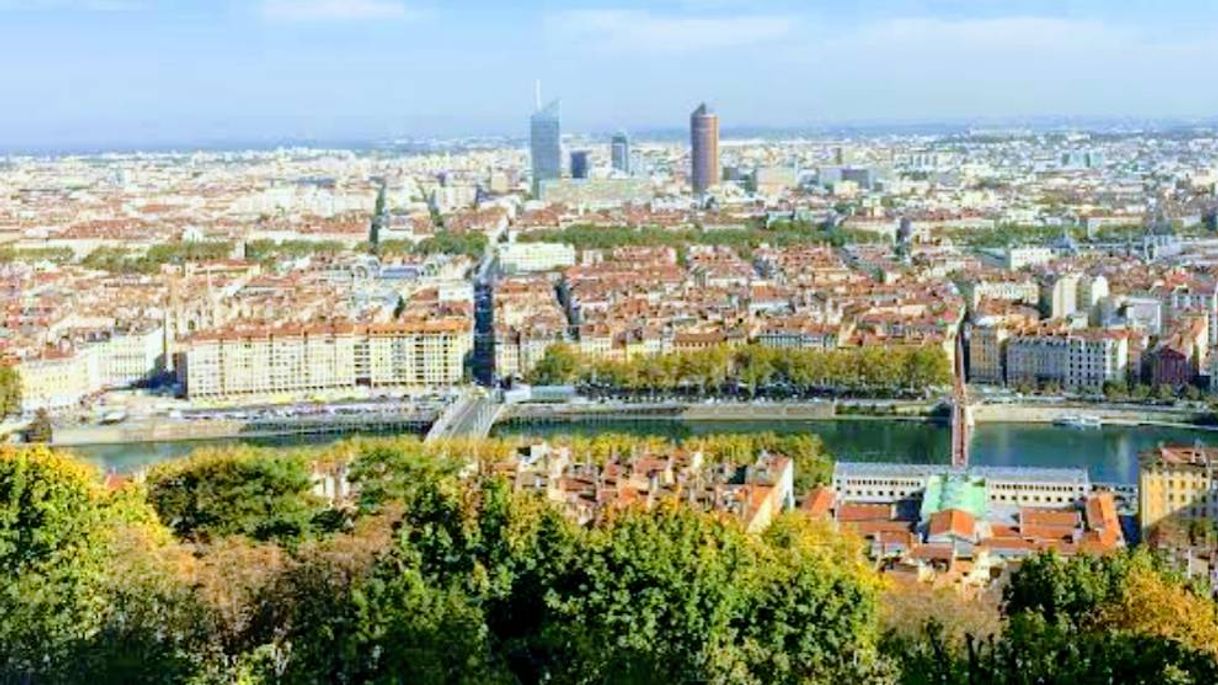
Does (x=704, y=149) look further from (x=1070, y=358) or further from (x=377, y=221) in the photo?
(x=1070, y=358)

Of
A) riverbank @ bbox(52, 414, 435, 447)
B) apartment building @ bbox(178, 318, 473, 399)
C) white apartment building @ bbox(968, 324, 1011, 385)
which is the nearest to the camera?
riverbank @ bbox(52, 414, 435, 447)

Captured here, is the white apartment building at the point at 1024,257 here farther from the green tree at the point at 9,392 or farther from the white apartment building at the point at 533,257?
the green tree at the point at 9,392

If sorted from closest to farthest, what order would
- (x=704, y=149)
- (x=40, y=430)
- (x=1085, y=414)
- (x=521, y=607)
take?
(x=521, y=607), (x=40, y=430), (x=1085, y=414), (x=704, y=149)

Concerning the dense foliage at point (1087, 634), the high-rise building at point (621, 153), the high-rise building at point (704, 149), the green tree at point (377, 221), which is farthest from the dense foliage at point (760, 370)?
A: the high-rise building at point (621, 153)

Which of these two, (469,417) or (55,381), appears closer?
(469,417)

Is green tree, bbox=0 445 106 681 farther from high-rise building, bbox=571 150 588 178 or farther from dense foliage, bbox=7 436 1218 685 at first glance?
high-rise building, bbox=571 150 588 178

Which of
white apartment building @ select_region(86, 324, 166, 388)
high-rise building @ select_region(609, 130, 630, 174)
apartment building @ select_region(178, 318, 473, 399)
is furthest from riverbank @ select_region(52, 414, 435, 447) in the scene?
high-rise building @ select_region(609, 130, 630, 174)

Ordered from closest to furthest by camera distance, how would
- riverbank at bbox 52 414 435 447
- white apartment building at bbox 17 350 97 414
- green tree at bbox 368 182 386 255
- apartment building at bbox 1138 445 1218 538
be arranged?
apartment building at bbox 1138 445 1218 538 → riverbank at bbox 52 414 435 447 → white apartment building at bbox 17 350 97 414 → green tree at bbox 368 182 386 255

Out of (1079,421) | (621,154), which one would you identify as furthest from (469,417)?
(621,154)
